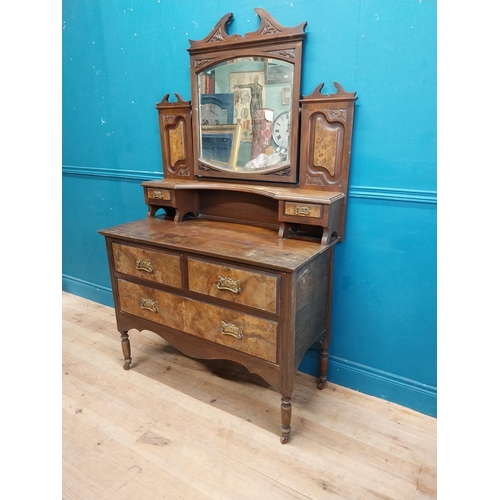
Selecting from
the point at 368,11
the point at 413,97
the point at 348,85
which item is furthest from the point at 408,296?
the point at 368,11

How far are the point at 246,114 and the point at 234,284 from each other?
2.95 feet

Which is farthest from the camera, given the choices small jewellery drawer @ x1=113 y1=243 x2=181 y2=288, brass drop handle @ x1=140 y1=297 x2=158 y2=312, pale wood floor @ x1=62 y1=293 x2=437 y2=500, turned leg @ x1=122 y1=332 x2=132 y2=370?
turned leg @ x1=122 y1=332 x2=132 y2=370

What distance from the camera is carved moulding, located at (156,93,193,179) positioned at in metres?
2.13

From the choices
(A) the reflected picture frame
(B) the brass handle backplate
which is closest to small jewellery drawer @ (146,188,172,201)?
(A) the reflected picture frame

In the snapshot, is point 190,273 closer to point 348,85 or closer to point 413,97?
point 348,85

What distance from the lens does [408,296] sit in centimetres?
182

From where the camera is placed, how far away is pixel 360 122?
173 cm

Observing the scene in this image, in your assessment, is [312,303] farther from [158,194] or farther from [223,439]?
[158,194]

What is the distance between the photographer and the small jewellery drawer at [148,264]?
1810 millimetres

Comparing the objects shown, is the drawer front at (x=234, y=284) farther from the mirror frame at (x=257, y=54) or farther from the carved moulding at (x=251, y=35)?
the carved moulding at (x=251, y=35)

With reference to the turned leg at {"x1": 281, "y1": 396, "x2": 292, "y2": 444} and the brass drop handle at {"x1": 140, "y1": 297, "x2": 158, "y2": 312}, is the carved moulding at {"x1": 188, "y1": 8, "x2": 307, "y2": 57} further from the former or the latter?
the turned leg at {"x1": 281, "y1": 396, "x2": 292, "y2": 444}

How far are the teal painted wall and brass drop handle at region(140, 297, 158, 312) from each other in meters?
0.84

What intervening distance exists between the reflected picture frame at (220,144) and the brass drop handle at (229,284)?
0.68 meters

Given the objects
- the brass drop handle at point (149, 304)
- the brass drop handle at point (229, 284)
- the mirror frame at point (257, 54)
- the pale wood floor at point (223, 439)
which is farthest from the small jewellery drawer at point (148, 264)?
the pale wood floor at point (223, 439)
